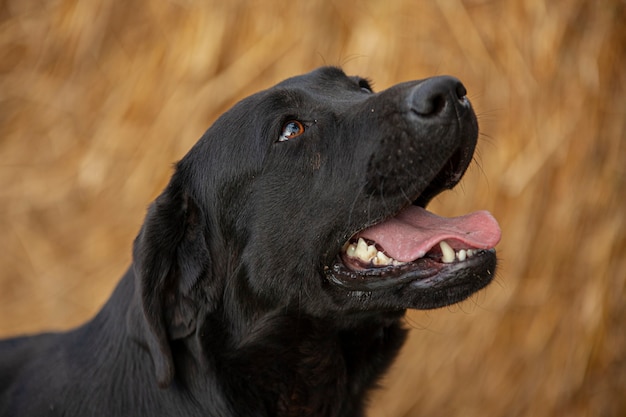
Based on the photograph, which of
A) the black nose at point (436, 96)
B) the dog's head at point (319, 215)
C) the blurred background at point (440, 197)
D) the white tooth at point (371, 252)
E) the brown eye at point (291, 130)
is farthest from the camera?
the blurred background at point (440, 197)

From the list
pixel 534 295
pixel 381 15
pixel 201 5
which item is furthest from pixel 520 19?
pixel 201 5

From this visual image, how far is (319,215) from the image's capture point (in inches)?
107

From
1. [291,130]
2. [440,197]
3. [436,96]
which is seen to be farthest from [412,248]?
[440,197]

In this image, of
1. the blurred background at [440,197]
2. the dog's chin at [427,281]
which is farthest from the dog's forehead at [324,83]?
the blurred background at [440,197]

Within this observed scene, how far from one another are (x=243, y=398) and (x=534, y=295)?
8.38 feet

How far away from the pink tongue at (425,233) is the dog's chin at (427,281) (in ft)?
0.16

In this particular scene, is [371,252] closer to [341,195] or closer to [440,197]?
[341,195]

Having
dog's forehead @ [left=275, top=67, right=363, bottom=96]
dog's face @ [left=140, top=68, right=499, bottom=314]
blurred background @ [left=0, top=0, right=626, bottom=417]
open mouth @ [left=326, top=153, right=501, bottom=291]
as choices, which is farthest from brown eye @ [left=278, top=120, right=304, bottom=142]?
blurred background @ [left=0, top=0, right=626, bottom=417]

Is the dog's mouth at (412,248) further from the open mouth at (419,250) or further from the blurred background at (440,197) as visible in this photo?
the blurred background at (440,197)

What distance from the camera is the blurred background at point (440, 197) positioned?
179 inches

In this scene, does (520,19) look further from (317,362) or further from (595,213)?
(317,362)

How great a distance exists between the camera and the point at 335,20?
15.6 feet

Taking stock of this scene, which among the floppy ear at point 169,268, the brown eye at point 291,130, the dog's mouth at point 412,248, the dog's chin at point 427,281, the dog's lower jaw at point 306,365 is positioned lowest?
the dog's lower jaw at point 306,365

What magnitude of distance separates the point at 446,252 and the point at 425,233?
125 mm
